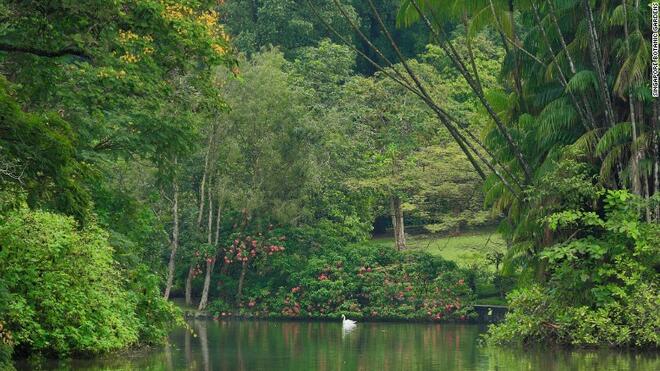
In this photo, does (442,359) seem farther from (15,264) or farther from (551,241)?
(15,264)

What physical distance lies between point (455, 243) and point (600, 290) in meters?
29.8

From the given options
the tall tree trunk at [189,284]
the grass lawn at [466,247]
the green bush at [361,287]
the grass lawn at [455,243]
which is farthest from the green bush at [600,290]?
the tall tree trunk at [189,284]

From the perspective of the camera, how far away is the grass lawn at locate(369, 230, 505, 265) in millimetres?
51875

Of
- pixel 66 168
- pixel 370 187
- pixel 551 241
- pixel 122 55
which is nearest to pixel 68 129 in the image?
pixel 66 168

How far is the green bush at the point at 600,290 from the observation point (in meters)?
24.2

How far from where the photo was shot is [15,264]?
2127cm

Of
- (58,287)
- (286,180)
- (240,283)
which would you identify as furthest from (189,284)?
(58,287)

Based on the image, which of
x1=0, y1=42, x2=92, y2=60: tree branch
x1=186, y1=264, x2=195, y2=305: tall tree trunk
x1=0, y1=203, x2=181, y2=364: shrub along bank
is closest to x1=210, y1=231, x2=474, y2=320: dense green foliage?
x1=186, y1=264, x2=195, y2=305: tall tree trunk

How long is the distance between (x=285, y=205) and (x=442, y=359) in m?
25.1

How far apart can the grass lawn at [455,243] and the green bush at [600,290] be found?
2437cm

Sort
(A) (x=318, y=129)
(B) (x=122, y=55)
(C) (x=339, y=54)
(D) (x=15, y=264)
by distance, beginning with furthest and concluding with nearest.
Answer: (C) (x=339, y=54)
(A) (x=318, y=129)
(D) (x=15, y=264)
(B) (x=122, y=55)

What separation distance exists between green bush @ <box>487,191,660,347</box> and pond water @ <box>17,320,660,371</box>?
515 mm

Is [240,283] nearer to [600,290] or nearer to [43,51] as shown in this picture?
[600,290]

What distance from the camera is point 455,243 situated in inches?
2154
